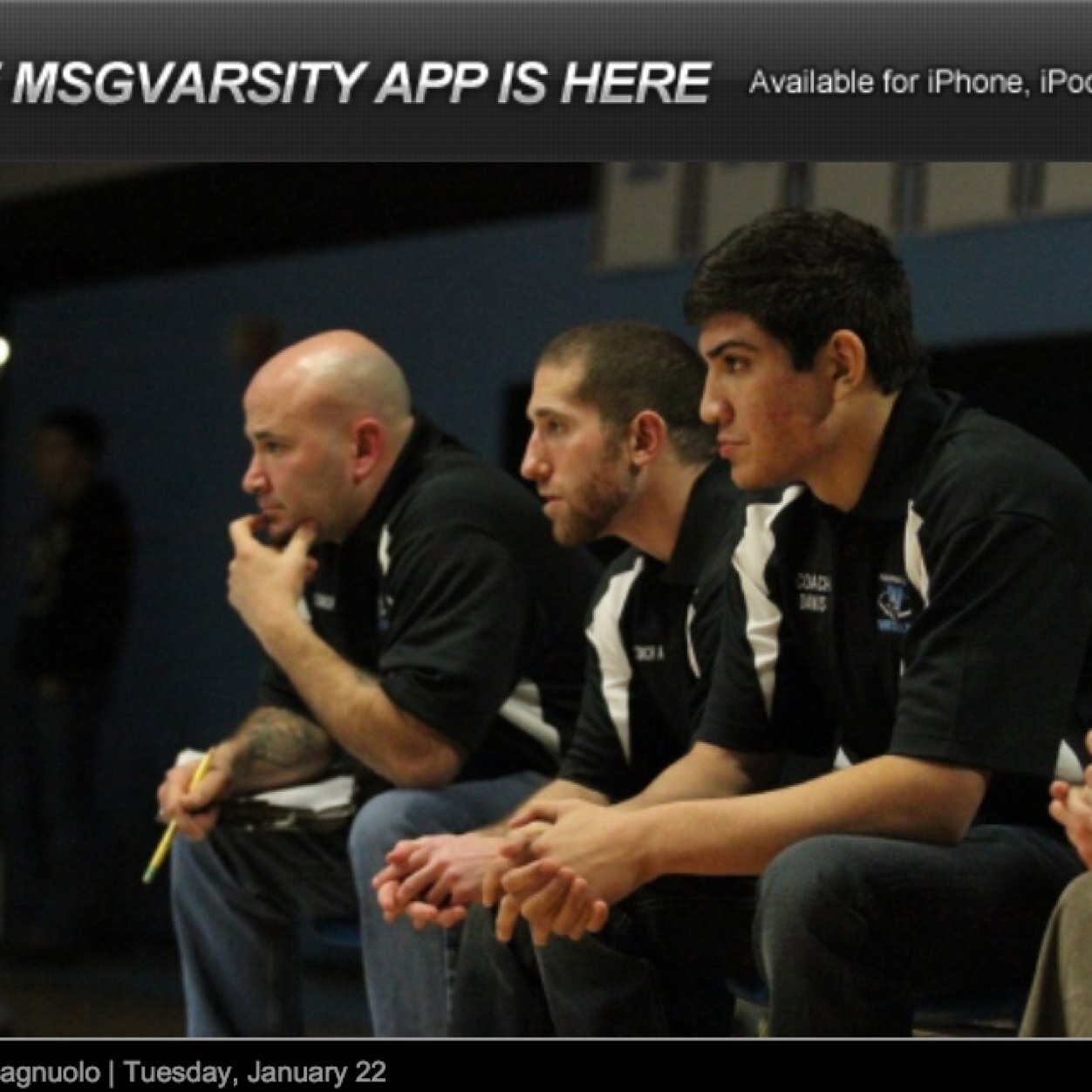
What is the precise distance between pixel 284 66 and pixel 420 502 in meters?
0.69

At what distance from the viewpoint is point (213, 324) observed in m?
6.21

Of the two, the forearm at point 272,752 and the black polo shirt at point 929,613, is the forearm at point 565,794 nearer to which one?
the black polo shirt at point 929,613

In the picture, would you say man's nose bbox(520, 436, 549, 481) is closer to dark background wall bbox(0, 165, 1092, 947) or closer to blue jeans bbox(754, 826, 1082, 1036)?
blue jeans bbox(754, 826, 1082, 1036)

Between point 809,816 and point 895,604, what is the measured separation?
28cm

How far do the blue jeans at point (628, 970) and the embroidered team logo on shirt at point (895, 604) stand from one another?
1.16ft

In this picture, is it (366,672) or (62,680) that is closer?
(366,672)

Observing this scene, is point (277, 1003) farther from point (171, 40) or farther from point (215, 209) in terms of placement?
point (215, 209)

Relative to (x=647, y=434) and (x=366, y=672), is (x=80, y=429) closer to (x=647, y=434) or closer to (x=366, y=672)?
(x=366, y=672)

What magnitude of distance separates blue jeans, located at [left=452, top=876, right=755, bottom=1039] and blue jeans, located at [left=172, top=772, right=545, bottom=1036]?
1.04 ft

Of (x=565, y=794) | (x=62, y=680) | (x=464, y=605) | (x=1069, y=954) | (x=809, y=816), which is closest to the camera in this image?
(x=1069, y=954)

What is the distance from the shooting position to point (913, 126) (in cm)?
252

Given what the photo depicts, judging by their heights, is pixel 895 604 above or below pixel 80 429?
below

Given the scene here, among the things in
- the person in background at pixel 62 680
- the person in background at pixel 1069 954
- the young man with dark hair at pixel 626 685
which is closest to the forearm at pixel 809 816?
the person in background at pixel 1069 954

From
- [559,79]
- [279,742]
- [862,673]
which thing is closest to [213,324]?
[279,742]
